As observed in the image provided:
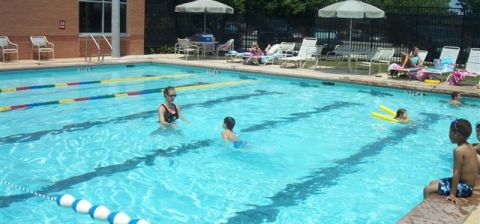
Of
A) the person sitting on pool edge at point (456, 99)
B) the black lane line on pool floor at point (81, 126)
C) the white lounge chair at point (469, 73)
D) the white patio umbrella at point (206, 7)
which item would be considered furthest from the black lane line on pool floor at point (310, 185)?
the white patio umbrella at point (206, 7)

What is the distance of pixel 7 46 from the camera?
53.6 ft

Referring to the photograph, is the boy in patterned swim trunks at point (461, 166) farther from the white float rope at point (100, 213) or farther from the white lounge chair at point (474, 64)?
the white lounge chair at point (474, 64)

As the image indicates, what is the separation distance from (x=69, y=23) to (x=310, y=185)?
13.9m

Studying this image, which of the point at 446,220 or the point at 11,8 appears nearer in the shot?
the point at 446,220

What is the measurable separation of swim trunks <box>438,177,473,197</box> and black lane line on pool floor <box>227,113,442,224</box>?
1599mm

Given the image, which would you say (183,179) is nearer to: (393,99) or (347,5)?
(393,99)

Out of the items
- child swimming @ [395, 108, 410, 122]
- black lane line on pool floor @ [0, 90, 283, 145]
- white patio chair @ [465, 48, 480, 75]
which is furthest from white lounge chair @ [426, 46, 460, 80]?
black lane line on pool floor @ [0, 90, 283, 145]

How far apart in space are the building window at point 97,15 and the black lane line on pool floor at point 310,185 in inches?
512

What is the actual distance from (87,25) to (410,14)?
11793 millimetres

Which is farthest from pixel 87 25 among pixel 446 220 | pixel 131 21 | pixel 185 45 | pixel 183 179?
pixel 446 220

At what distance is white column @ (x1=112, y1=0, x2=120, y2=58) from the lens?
18.2 meters

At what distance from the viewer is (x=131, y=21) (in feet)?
66.4

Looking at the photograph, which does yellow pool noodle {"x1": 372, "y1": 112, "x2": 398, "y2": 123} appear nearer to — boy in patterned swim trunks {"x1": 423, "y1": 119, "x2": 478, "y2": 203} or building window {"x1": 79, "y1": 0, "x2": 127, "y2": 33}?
boy in patterned swim trunks {"x1": 423, "y1": 119, "x2": 478, "y2": 203}

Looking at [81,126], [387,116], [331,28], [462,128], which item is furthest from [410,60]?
[462,128]
